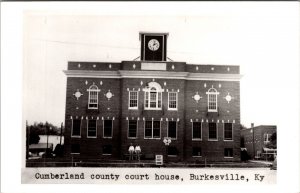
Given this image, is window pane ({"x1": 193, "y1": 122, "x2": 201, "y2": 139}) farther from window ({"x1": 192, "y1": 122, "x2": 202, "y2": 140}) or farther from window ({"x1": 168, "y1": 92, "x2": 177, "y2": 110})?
window ({"x1": 168, "y1": 92, "x2": 177, "y2": 110})

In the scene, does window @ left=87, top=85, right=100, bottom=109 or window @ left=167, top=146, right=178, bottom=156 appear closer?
window @ left=167, top=146, right=178, bottom=156

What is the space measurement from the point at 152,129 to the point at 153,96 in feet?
5.63

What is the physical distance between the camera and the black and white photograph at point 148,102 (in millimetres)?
21219

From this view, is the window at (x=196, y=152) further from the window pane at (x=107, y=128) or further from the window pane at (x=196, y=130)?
the window pane at (x=107, y=128)

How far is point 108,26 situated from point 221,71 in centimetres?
613

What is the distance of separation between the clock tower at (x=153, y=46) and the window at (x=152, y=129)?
336cm

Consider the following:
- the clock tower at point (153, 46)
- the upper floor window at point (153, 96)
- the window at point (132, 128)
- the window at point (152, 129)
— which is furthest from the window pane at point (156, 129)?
the clock tower at point (153, 46)

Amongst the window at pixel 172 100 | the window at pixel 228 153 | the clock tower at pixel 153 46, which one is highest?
the clock tower at pixel 153 46

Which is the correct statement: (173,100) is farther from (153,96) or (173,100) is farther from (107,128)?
(107,128)

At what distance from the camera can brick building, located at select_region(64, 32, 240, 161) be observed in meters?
25.2

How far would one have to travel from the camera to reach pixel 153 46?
2500cm

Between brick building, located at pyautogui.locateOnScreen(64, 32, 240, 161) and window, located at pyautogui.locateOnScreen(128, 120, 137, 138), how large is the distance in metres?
0.05

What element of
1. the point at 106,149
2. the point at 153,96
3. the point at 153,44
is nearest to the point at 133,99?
the point at 153,96

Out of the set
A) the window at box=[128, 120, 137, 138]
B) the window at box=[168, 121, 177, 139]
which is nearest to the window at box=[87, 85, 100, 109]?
the window at box=[128, 120, 137, 138]
